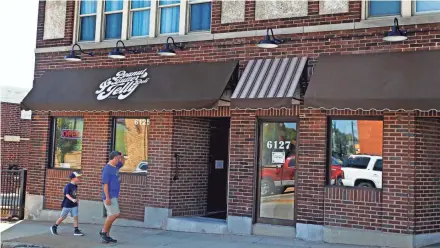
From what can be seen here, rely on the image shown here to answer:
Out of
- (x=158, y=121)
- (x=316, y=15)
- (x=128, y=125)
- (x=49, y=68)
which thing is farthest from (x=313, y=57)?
(x=49, y=68)

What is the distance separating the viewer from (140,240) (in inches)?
412

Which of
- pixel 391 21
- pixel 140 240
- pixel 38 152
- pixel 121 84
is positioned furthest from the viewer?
pixel 38 152

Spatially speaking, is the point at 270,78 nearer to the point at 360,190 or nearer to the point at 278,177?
the point at 278,177

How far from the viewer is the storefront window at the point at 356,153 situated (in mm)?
9758

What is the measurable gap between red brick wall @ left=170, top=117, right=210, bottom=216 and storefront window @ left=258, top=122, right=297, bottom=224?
6.69 ft

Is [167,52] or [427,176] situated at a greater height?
[167,52]

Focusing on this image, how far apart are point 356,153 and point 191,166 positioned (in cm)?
407

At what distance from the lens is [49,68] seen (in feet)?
44.8

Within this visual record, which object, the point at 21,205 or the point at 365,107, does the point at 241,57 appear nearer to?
the point at 365,107

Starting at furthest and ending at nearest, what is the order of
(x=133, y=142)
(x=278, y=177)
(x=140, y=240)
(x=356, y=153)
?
(x=133, y=142)
(x=278, y=177)
(x=140, y=240)
(x=356, y=153)

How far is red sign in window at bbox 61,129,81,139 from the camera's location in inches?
524

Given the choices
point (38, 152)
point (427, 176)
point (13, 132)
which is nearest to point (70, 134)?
point (38, 152)

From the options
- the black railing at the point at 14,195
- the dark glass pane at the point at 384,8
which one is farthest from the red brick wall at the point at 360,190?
the black railing at the point at 14,195

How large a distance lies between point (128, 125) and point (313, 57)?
16.1 feet
